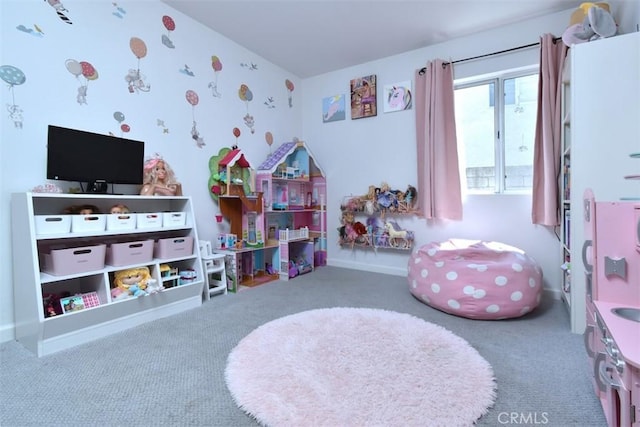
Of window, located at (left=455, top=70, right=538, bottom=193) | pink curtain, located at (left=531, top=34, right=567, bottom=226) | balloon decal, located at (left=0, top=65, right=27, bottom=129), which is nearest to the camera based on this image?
balloon decal, located at (left=0, top=65, right=27, bottom=129)

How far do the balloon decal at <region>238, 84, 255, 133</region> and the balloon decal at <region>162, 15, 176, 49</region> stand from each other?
0.78 metres

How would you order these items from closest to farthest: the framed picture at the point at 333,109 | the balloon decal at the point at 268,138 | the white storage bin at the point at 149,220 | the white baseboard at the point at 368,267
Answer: the white storage bin at the point at 149,220
the white baseboard at the point at 368,267
the balloon decal at the point at 268,138
the framed picture at the point at 333,109

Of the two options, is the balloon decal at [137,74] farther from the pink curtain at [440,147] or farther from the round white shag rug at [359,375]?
the pink curtain at [440,147]

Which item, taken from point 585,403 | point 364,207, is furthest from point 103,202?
point 585,403

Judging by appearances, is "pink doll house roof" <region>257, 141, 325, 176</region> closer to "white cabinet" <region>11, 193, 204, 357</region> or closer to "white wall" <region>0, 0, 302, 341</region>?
"white wall" <region>0, 0, 302, 341</region>

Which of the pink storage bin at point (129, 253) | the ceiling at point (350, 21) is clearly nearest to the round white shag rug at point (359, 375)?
the pink storage bin at point (129, 253)

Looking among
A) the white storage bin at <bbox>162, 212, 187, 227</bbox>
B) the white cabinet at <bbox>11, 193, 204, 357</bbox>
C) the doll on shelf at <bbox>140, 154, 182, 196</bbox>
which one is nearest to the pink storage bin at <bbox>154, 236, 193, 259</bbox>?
the white cabinet at <bbox>11, 193, 204, 357</bbox>

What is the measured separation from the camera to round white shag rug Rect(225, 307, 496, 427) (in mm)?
1183

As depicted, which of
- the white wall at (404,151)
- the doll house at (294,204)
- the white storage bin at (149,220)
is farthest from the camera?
the doll house at (294,204)

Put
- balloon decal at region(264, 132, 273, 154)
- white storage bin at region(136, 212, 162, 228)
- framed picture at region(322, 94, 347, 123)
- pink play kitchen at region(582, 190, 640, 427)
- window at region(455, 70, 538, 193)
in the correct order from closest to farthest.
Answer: pink play kitchen at region(582, 190, 640, 427)
white storage bin at region(136, 212, 162, 228)
window at region(455, 70, 538, 193)
balloon decal at region(264, 132, 273, 154)
framed picture at region(322, 94, 347, 123)

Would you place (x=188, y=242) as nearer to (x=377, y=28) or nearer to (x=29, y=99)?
(x=29, y=99)

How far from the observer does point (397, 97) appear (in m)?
3.40

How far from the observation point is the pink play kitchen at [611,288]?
93 centimetres

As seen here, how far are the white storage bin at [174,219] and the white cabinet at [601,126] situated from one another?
2.66 m
